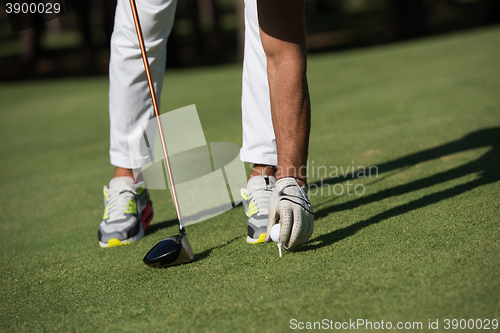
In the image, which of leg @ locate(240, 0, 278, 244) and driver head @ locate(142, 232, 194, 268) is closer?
driver head @ locate(142, 232, 194, 268)

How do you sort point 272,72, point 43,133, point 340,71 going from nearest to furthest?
1. point 272,72
2. point 43,133
3. point 340,71

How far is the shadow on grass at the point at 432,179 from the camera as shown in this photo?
1.72 metres

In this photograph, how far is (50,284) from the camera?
1.60m

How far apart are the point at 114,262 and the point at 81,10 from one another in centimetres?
1898

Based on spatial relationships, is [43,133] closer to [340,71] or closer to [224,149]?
[224,149]

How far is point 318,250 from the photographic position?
1.54 metres

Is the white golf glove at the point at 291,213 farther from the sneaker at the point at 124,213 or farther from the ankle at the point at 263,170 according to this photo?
the sneaker at the point at 124,213

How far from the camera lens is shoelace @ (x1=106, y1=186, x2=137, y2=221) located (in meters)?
2.05

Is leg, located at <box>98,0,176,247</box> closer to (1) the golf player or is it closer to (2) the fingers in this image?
(1) the golf player

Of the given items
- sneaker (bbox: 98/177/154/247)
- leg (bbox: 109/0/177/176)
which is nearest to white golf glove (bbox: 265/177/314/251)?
sneaker (bbox: 98/177/154/247)

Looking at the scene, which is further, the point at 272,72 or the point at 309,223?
the point at 272,72

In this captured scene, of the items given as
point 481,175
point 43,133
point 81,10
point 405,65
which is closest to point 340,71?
point 405,65

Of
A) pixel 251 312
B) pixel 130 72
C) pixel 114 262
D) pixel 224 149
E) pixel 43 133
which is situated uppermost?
pixel 130 72

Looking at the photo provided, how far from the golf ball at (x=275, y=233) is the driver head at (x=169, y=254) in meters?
0.28
